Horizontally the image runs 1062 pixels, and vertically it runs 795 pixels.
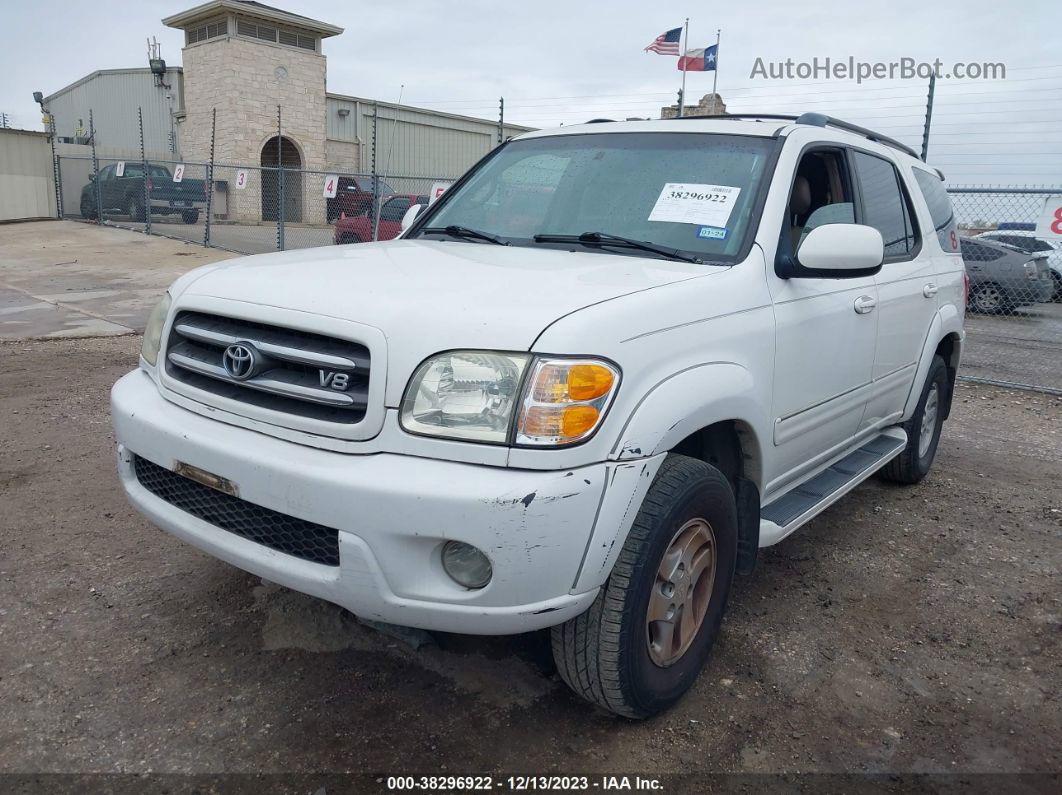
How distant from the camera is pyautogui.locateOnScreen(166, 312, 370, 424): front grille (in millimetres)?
2357

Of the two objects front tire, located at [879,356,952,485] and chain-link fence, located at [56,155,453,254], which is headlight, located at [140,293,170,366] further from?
chain-link fence, located at [56,155,453,254]

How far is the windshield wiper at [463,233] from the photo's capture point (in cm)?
354

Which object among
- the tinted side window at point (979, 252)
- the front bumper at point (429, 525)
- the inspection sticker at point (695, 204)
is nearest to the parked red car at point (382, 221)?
the tinted side window at point (979, 252)

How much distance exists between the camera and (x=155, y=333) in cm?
304

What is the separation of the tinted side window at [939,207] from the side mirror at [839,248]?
6.54 feet

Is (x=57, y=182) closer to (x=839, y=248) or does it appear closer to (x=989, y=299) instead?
(x=989, y=299)

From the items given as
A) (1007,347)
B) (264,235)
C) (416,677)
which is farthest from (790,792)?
(264,235)

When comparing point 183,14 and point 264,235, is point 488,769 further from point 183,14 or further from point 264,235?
point 183,14

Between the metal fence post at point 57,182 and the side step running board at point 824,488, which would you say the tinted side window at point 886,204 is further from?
the metal fence post at point 57,182

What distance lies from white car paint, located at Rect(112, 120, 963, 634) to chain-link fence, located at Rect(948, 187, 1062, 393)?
734 centimetres

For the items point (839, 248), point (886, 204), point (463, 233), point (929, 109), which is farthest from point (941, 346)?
point (929, 109)

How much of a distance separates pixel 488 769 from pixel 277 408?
46.1 inches

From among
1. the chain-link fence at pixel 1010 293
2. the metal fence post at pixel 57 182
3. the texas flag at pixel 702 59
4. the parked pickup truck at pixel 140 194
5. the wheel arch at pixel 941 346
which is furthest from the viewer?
the metal fence post at pixel 57 182

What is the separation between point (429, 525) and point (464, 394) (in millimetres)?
346
